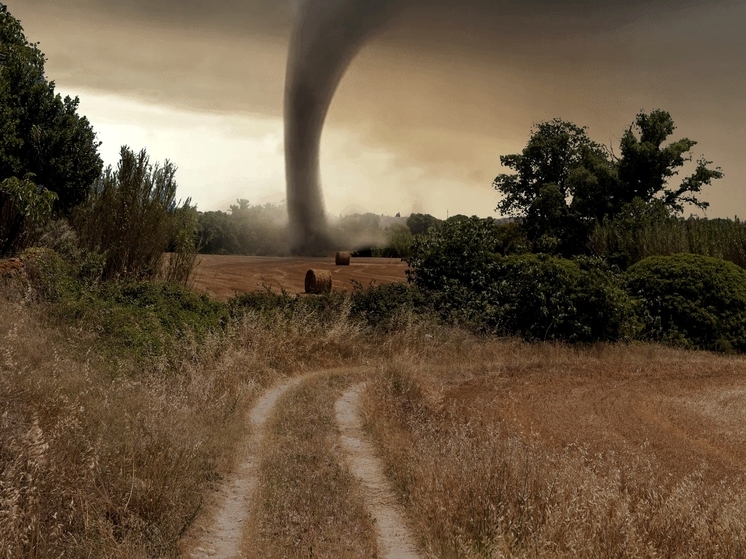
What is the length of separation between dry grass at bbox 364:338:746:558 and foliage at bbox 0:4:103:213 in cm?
1250

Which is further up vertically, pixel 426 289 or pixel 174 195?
pixel 174 195

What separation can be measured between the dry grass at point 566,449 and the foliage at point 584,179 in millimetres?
20101

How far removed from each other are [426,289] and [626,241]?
35.1 ft

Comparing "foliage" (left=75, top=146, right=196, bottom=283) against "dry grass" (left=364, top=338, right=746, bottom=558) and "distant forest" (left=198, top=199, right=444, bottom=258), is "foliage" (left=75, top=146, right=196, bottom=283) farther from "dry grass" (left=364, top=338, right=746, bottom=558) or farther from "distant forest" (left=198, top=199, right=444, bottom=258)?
"distant forest" (left=198, top=199, right=444, bottom=258)

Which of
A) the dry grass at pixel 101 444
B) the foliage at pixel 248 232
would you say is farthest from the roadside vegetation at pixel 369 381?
the foliage at pixel 248 232

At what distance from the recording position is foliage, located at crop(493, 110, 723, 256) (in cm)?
3659

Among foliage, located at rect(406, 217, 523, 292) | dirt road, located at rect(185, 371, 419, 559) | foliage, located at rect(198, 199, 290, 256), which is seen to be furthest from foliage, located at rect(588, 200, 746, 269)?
foliage, located at rect(198, 199, 290, 256)

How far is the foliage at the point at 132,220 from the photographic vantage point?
19844 mm

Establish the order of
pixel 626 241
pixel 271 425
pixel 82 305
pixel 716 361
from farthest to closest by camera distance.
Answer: pixel 626 241 → pixel 716 361 → pixel 82 305 → pixel 271 425

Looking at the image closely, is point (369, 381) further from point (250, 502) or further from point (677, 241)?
point (677, 241)

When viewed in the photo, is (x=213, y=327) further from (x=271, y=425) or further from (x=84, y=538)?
(x=84, y=538)

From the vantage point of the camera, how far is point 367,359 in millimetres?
15859

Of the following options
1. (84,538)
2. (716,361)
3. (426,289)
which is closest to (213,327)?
(426,289)

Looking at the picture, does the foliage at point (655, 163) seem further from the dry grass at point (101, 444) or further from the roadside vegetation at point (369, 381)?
the dry grass at point (101, 444)
